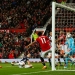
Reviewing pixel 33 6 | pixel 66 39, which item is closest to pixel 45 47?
pixel 66 39

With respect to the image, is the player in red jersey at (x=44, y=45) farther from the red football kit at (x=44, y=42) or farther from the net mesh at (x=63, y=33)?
the net mesh at (x=63, y=33)

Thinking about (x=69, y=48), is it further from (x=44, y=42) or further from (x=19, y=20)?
(x=19, y=20)

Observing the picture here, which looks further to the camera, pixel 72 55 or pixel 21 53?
pixel 21 53

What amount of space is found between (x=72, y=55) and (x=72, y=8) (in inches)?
103

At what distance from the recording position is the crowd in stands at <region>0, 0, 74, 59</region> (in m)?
27.6

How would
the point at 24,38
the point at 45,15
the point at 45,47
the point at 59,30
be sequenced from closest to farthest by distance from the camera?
1. the point at 45,47
2. the point at 59,30
3. the point at 24,38
4. the point at 45,15

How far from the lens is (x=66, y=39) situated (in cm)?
1898

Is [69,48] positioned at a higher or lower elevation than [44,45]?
lower

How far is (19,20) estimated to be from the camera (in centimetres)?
3203

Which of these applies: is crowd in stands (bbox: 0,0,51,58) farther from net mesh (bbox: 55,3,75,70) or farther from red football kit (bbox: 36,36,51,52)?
red football kit (bbox: 36,36,51,52)

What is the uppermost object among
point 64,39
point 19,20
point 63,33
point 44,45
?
point 19,20

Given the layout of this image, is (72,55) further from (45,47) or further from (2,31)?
(2,31)

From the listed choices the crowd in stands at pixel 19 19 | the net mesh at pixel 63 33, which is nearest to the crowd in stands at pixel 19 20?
the crowd in stands at pixel 19 19

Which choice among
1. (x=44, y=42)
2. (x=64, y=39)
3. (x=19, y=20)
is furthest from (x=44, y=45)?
(x=19, y=20)
